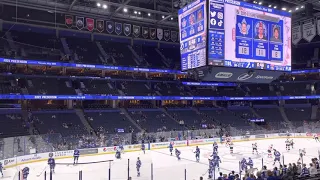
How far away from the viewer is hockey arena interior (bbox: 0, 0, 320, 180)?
14281mm

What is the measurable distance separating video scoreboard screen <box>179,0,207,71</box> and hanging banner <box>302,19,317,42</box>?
2147 cm

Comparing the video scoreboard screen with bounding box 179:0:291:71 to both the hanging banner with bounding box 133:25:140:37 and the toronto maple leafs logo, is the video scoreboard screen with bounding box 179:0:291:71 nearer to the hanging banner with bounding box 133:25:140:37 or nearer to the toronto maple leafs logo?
the toronto maple leafs logo

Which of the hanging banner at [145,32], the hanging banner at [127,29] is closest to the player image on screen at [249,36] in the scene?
the hanging banner at [127,29]

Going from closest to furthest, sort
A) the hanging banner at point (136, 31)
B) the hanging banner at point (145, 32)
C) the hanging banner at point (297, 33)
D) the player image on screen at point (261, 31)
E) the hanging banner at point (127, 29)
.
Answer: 1. the player image on screen at point (261, 31)
2. the hanging banner at point (297, 33)
3. the hanging banner at point (127, 29)
4. the hanging banner at point (136, 31)
5. the hanging banner at point (145, 32)

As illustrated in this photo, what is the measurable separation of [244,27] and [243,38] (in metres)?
0.56

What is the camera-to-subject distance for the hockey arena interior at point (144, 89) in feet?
46.9

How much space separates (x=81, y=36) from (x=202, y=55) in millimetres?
32175

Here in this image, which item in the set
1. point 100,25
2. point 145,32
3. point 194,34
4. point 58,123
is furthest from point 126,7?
point 194,34

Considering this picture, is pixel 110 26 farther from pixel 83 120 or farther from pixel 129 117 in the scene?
pixel 83 120

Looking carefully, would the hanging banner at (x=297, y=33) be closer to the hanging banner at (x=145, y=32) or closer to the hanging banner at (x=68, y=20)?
the hanging banner at (x=145, y=32)

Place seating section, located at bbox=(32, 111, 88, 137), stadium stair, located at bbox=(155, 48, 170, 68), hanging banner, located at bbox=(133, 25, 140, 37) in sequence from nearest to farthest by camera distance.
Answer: seating section, located at bbox=(32, 111, 88, 137), hanging banner, located at bbox=(133, 25, 140, 37), stadium stair, located at bbox=(155, 48, 170, 68)

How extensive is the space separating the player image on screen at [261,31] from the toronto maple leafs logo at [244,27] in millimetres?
610

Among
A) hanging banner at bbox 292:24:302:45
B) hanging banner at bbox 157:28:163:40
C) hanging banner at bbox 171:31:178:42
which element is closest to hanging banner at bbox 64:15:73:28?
hanging banner at bbox 157:28:163:40

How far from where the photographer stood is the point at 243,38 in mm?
14609
